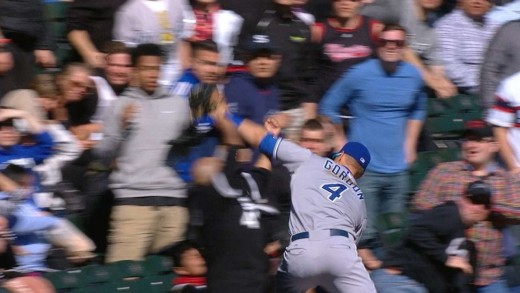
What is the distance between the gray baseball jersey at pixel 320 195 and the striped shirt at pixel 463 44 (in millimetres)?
2750

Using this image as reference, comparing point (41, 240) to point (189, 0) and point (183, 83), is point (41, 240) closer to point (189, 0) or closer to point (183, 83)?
point (183, 83)

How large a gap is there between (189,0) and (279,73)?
108 centimetres

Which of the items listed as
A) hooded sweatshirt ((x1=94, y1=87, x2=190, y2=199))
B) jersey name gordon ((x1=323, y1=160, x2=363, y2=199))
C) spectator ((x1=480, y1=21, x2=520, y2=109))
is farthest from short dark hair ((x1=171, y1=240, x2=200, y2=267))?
spectator ((x1=480, y1=21, x2=520, y2=109))

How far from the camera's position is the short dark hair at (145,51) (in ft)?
31.4

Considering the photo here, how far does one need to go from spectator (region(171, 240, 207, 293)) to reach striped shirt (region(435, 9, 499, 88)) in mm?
3359

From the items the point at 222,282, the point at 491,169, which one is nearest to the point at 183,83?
the point at 222,282

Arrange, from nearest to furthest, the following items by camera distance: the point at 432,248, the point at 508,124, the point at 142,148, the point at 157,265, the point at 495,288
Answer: the point at 432,248 → the point at 157,265 → the point at 142,148 → the point at 495,288 → the point at 508,124

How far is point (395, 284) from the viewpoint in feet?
29.5

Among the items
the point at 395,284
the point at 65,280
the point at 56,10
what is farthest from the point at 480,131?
the point at 56,10

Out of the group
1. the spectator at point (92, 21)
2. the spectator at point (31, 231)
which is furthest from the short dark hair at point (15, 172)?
the spectator at point (92, 21)

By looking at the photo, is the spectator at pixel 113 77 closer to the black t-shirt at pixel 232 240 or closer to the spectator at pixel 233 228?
the spectator at pixel 233 228

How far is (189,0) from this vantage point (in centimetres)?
1095

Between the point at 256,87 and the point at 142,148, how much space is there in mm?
1006

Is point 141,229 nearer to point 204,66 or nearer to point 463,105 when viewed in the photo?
point 204,66
